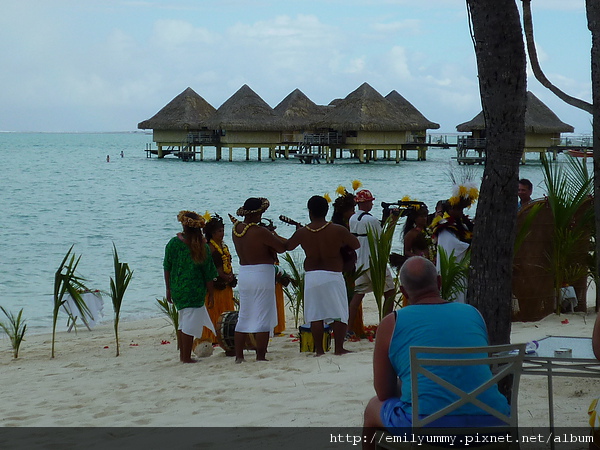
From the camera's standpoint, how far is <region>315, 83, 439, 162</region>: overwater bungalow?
51219 millimetres

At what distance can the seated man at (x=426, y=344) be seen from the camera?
2979 mm

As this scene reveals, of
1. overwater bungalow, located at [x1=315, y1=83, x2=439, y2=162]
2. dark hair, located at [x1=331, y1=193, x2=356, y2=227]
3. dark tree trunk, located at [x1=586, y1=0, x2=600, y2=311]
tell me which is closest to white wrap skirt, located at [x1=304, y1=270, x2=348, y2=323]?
dark hair, located at [x1=331, y1=193, x2=356, y2=227]

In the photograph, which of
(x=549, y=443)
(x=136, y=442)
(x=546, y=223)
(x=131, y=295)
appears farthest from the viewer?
(x=131, y=295)

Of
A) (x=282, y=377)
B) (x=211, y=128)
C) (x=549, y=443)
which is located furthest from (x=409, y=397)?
(x=211, y=128)

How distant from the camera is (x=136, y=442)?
4.32 metres

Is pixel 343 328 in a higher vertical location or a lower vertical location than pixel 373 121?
lower

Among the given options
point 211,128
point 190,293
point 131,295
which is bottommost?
point 131,295

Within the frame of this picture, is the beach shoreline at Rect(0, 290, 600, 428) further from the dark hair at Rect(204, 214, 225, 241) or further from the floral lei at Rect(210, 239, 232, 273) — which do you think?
the dark hair at Rect(204, 214, 225, 241)

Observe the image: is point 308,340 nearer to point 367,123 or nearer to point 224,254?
point 224,254

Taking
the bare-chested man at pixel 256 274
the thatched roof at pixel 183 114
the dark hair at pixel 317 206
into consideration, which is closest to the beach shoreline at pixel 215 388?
the bare-chested man at pixel 256 274

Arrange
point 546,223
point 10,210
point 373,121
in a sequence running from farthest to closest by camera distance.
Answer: point 373,121
point 10,210
point 546,223

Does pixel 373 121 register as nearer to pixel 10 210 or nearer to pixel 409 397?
pixel 10 210

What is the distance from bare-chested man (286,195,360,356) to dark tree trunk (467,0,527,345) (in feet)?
8.13

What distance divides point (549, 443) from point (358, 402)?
4.19ft
